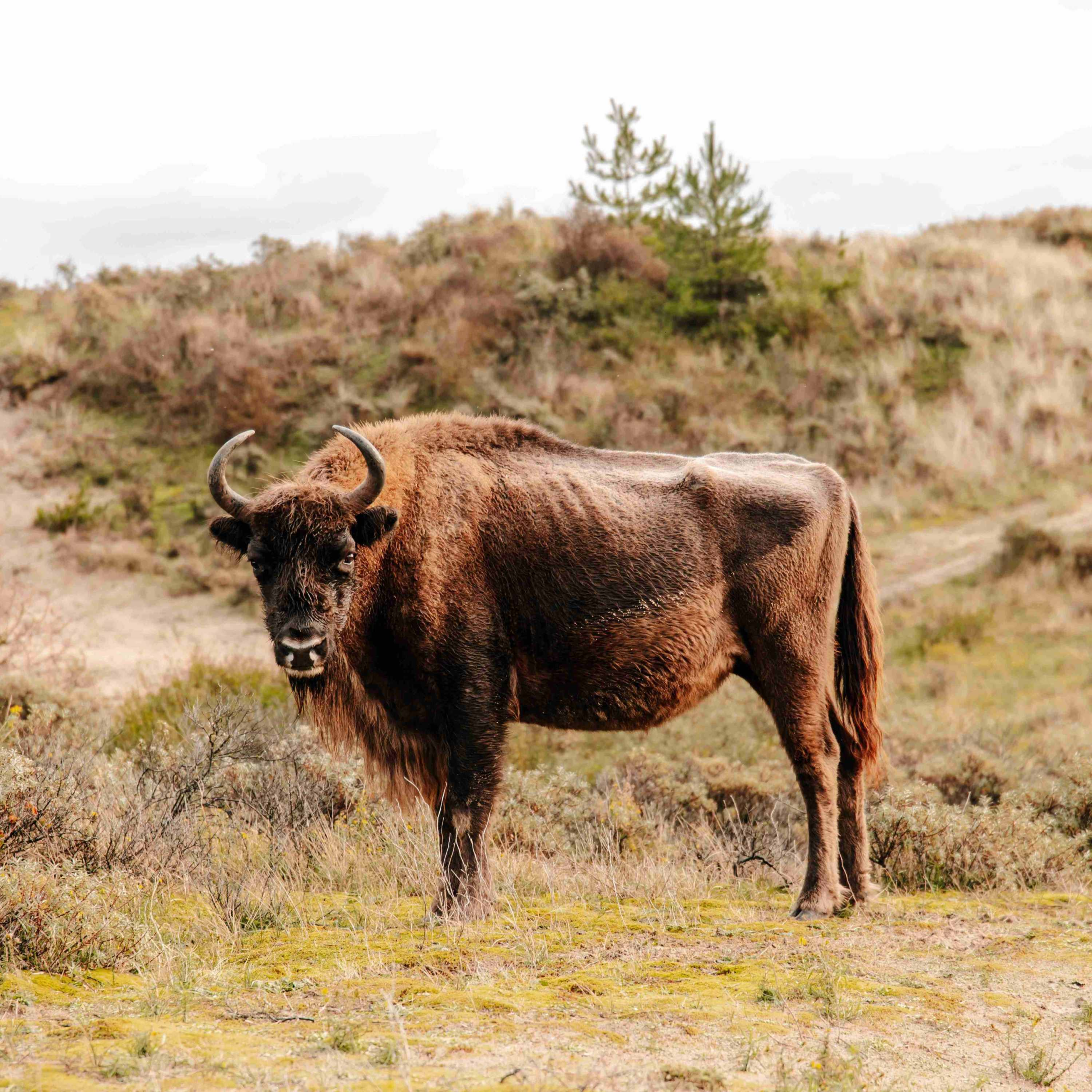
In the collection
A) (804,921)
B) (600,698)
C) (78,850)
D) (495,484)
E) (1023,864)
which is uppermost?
(495,484)

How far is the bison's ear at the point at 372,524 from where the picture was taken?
231 inches

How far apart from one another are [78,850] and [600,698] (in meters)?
2.96

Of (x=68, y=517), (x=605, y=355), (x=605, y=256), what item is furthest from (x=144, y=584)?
(x=605, y=256)

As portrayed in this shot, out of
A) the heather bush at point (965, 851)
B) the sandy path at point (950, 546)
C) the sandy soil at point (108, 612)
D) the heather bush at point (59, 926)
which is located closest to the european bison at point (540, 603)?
the heather bush at point (965, 851)

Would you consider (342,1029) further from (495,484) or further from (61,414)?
(61,414)

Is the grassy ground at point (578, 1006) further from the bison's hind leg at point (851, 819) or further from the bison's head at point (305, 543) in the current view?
the bison's head at point (305, 543)

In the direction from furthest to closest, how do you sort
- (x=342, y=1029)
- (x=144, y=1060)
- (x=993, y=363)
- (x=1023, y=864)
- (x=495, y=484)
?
(x=993, y=363) → (x=1023, y=864) → (x=495, y=484) → (x=342, y=1029) → (x=144, y=1060)

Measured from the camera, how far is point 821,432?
2306 centimetres

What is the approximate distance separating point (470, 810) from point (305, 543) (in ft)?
5.73

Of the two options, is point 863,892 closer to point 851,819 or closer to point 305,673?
point 851,819

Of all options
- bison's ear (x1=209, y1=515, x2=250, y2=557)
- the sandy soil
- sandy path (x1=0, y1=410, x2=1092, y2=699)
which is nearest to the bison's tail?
bison's ear (x1=209, y1=515, x2=250, y2=557)

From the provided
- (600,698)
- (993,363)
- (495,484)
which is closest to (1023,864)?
(600,698)

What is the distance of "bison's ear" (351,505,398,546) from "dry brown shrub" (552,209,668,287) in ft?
70.1

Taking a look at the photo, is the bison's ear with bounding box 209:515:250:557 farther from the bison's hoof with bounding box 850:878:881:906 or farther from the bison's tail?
the bison's hoof with bounding box 850:878:881:906
